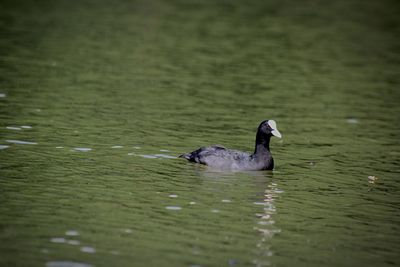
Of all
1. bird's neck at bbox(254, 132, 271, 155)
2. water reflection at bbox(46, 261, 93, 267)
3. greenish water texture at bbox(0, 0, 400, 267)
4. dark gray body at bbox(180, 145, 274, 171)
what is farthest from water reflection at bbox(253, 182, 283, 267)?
water reflection at bbox(46, 261, 93, 267)

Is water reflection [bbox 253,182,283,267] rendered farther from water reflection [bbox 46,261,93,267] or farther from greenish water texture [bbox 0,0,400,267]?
water reflection [bbox 46,261,93,267]

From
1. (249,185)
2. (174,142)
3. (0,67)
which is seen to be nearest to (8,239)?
(249,185)

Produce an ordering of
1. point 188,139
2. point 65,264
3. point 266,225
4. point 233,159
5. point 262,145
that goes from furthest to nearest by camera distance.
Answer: point 188,139 < point 262,145 < point 233,159 < point 266,225 < point 65,264

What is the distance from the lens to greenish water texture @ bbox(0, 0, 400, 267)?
12.3 m

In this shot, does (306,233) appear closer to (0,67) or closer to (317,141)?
(317,141)

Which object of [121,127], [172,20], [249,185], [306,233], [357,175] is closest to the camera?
[306,233]

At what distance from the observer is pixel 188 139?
64.6ft

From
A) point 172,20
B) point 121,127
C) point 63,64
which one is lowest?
point 121,127

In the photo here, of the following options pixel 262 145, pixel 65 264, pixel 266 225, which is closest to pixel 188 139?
pixel 262 145

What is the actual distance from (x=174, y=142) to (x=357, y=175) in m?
4.34

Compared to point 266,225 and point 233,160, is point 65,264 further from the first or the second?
point 233,160

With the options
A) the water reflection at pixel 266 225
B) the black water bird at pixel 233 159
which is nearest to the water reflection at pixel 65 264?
the water reflection at pixel 266 225

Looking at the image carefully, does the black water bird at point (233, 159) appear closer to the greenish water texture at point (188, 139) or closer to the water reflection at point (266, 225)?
the greenish water texture at point (188, 139)

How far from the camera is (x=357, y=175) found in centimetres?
1733
